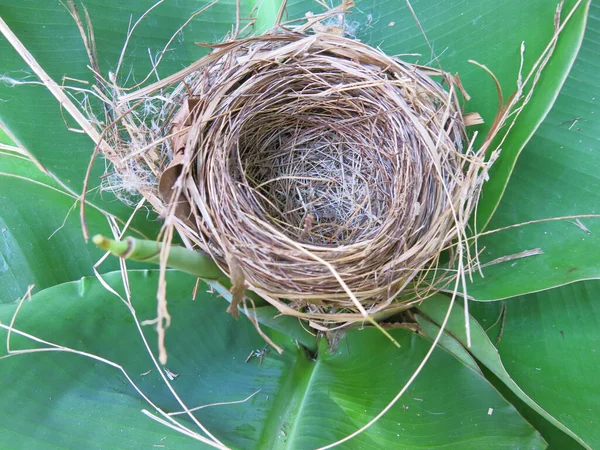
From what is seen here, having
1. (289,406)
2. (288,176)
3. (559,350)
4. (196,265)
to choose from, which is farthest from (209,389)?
(559,350)

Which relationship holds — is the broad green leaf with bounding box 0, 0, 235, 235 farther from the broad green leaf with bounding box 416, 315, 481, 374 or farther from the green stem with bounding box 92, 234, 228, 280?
the broad green leaf with bounding box 416, 315, 481, 374

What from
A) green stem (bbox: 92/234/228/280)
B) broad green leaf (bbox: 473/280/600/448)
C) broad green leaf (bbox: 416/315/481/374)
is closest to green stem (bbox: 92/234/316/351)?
green stem (bbox: 92/234/228/280)

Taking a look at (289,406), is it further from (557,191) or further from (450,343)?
(557,191)

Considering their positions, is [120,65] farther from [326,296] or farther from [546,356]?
[546,356]

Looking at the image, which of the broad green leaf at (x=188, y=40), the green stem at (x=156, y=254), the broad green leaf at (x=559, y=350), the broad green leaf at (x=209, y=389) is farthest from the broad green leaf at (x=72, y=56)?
the broad green leaf at (x=559, y=350)

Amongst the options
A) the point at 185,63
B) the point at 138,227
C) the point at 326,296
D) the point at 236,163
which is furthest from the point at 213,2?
the point at 326,296

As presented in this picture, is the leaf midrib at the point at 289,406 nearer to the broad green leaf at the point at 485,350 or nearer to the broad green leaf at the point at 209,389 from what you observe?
the broad green leaf at the point at 209,389

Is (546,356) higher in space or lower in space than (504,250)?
lower

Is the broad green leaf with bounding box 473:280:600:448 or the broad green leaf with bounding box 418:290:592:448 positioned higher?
the broad green leaf with bounding box 418:290:592:448
